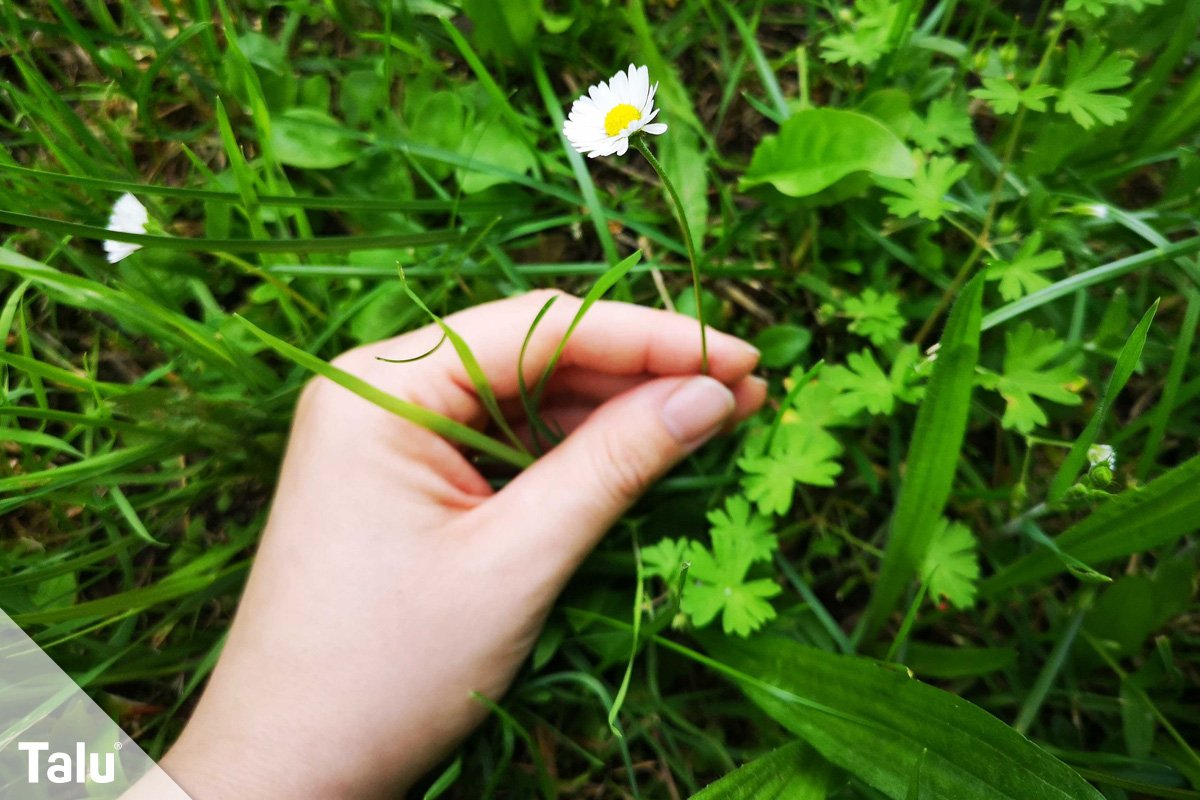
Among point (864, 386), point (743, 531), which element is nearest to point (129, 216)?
point (743, 531)

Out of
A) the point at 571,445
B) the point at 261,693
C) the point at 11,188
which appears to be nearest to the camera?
the point at 261,693

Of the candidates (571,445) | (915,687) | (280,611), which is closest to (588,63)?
(571,445)

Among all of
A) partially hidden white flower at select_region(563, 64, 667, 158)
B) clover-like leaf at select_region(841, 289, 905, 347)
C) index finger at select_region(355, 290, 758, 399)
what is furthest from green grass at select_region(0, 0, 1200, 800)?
partially hidden white flower at select_region(563, 64, 667, 158)

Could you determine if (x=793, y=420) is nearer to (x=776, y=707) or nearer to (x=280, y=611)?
(x=776, y=707)

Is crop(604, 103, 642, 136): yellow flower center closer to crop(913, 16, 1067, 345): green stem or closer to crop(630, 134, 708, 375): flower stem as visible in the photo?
crop(630, 134, 708, 375): flower stem

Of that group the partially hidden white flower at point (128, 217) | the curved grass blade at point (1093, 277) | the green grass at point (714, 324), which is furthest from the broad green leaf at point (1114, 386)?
the partially hidden white flower at point (128, 217)
